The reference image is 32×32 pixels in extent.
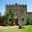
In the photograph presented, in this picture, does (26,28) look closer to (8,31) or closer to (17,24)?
(17,24)

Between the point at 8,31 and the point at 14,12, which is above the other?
the point at 14,12

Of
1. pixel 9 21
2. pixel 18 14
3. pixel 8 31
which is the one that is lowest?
pixel 8 31

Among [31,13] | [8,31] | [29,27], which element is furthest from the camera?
[31,13]

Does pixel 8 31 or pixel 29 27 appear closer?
pixel 8 31

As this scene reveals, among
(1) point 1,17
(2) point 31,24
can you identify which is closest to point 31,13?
(2) point 31,24

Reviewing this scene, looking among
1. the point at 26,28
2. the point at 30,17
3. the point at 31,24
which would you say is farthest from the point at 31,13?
the point at 26,28

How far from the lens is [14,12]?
234 centimetres

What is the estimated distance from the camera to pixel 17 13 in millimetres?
2330

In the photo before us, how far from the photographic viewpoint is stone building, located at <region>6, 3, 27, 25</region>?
2.29 m

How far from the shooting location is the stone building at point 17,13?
2.29 m

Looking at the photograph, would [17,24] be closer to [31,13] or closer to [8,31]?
[8,31]

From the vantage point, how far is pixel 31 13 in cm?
245

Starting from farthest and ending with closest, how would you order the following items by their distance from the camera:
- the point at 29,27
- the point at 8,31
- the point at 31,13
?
the point at 31,13, the point at 29,27, the point at 8,31

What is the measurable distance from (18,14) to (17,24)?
236 millimetres
